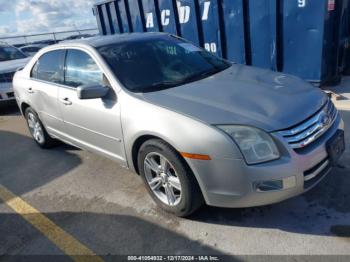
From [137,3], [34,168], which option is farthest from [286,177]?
[137,3]

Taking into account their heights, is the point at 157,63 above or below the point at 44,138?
above

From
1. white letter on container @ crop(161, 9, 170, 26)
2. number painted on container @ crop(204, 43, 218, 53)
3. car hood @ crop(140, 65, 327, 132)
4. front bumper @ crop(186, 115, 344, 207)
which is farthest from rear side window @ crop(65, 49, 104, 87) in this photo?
white letter on container @ crop(161, 9, 170, 26)

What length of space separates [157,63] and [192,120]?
1251mm

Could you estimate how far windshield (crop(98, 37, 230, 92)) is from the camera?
341 cm

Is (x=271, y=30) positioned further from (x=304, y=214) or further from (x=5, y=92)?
(x=5, y=92)

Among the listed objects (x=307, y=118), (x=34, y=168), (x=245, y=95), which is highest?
(x=245, y=95)

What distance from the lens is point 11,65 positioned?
8391 millimetres

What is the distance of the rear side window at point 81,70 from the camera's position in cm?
361

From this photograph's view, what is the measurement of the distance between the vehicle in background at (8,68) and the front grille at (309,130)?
675 cm

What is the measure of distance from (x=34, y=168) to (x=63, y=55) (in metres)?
1.66

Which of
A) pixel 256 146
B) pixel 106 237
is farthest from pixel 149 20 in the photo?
pixel 256 146

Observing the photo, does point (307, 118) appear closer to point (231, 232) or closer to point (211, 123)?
point (211, 123)

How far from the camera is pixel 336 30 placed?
20.3ft

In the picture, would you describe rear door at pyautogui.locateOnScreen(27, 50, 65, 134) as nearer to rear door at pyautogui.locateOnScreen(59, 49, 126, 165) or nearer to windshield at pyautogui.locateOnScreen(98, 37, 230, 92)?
rear door at pyautogui.locateOnScreen(59, 49, 126, 165)
